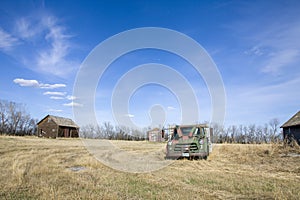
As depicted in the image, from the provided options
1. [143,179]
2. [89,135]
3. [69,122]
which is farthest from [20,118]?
[143,179]

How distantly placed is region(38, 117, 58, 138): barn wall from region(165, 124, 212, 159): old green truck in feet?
159

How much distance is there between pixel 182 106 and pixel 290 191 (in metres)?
9.12

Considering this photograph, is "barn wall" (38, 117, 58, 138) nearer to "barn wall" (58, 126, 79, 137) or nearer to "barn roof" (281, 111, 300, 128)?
"barn wall" (58, 126, 79, 137)

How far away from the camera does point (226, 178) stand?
22.3ft

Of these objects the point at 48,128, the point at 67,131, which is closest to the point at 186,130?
the point at 48,128

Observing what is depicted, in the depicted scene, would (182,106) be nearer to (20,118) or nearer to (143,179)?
(143,179)

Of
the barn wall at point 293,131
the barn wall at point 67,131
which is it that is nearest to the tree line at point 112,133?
the barn wall at point 67,131

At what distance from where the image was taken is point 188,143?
1198 cm

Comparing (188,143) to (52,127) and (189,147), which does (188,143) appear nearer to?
(189,147)

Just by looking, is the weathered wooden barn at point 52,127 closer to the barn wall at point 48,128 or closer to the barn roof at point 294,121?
the barn wall at point 48,128

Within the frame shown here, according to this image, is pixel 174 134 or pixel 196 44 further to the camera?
pixel 174 134

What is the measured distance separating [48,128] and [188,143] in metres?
51.5

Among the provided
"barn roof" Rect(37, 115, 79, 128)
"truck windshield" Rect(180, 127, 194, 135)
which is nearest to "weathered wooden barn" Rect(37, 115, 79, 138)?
"barn roof" Rect(37, 115, 79, 128)

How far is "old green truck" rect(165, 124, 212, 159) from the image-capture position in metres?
11.9
